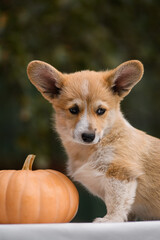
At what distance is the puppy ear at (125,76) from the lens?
8.97 feet

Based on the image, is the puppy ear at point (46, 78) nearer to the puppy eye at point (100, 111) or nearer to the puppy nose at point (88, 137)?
the puppy eye at point (100, 111)

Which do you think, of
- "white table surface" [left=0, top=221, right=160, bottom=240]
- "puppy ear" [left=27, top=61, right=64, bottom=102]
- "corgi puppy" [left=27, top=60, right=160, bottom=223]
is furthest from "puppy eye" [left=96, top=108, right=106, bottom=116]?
"white table surface" [left=0, top=221, right=160, bottom=240]

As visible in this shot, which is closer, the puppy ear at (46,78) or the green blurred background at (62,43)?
the puppy ear at (46,78)

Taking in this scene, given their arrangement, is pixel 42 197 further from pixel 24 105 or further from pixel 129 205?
pixel 24 105

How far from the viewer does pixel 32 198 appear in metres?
2.32

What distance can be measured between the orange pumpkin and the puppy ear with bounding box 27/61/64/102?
0.68m

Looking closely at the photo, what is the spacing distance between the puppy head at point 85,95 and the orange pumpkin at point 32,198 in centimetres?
37

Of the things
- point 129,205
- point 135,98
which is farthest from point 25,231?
point 135,98

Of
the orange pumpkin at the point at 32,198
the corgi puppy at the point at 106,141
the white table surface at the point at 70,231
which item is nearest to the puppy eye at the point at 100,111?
the corgi puppy at the point at 106,141

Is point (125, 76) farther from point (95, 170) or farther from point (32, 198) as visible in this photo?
point (32, 198)

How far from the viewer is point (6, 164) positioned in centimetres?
707

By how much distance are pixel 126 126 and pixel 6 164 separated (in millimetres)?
4520

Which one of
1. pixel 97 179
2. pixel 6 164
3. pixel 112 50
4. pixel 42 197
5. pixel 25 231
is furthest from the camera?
pixel 6 164

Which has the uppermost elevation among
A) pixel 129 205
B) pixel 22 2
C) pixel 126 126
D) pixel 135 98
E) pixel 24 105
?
pixel 22 2
